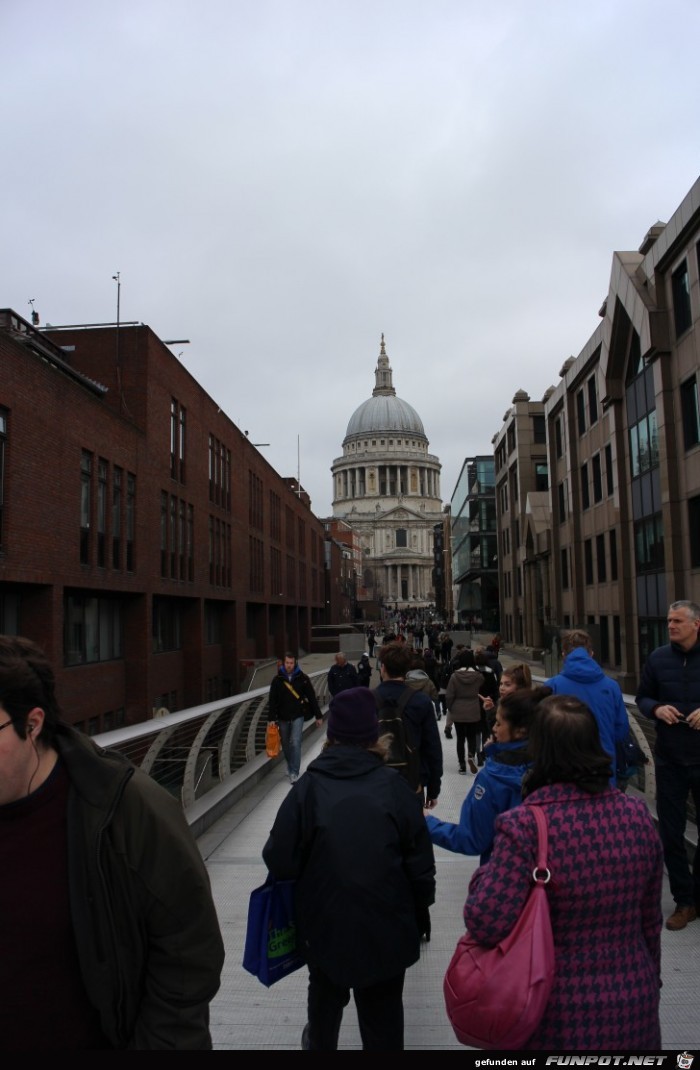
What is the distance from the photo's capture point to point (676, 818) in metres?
5.59

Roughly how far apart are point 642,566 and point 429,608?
13524cm

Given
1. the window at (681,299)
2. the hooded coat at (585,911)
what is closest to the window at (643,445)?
the window at (681,299)

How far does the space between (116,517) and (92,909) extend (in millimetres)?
22210

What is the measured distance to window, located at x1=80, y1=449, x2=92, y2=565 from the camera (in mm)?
21078

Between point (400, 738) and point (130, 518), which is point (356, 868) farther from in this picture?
point (130, 518)

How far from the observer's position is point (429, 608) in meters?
159

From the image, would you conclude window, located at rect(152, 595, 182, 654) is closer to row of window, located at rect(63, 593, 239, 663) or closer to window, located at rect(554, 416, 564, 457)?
row of window, located at rect(63, 593, 239, 663)

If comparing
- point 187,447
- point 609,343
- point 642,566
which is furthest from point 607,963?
point 187,447

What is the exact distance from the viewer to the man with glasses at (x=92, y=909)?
2.21 metres

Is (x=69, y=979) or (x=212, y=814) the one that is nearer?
(x=69, y=979)

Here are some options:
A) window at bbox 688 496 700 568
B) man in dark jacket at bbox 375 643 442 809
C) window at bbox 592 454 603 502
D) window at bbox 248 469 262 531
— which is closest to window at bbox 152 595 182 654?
window at bbox 248 469 262 531

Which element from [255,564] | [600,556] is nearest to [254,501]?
[255,564]

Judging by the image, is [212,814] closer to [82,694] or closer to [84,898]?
[84,898]

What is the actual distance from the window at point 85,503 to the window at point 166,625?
785 cm
